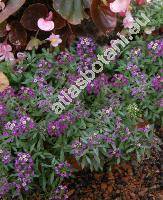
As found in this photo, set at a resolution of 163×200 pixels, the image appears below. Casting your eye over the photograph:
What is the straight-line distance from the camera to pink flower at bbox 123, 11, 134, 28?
2578 millimetres

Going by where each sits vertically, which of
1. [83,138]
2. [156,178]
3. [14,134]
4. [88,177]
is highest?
[14,134]

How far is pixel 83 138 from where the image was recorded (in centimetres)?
196

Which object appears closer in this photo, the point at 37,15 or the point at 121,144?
the point at 121,144

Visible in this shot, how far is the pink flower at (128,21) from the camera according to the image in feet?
8.46

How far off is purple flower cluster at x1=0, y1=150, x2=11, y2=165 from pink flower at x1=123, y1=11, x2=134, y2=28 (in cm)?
112

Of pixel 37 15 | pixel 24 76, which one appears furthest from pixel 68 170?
pixel 37 15

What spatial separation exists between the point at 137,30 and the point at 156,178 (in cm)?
87

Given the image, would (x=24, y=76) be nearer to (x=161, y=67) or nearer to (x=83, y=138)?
(x=83, y=138)

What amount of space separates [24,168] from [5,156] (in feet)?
0.31

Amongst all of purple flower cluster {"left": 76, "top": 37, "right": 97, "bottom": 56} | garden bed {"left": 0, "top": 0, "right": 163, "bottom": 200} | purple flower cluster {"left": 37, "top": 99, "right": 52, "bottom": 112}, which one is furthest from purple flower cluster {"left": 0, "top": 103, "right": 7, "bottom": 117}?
purple flower cluster {"left": 76, "top": 37, "right": 97, "bottom": 56}

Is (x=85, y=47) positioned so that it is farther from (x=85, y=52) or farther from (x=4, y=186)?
(x=4, y=186)

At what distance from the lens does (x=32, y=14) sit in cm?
251

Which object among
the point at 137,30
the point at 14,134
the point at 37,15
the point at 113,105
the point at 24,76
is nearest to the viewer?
the point at 14,134

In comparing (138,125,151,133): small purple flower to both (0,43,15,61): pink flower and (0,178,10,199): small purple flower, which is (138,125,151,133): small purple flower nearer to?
(0,178,10,199): small purple flower
